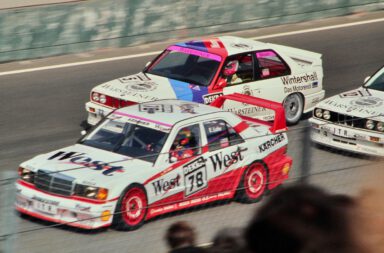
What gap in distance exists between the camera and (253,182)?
943cm

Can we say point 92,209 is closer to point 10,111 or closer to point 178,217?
point 178,217

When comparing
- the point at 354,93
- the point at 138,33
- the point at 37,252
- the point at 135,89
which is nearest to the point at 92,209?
the point at 37,252

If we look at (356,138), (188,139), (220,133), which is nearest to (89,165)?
(188,139)

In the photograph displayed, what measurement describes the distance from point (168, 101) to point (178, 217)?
4.73m

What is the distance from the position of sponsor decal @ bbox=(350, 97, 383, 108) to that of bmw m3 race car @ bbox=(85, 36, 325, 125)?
58.6 inches

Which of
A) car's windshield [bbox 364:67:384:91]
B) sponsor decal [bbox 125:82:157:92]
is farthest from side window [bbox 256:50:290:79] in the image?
sponsor decal [bbox 125:82:157:92]

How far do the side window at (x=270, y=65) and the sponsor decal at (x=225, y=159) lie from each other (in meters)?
4.04

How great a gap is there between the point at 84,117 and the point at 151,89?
6.10 feet

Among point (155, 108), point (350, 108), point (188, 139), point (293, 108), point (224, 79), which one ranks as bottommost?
point (293, 108)

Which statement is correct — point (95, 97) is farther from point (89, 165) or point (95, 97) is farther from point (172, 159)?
point (172, 159)

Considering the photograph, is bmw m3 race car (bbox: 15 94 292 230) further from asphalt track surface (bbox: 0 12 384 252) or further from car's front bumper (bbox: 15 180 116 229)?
asphalt track surface (bbox: 0 12 384 252)

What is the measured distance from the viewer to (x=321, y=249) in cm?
300

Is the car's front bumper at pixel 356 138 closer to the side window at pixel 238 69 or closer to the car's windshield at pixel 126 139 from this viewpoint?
the side window at pixel 238 69

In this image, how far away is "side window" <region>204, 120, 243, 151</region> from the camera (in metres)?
10.7
